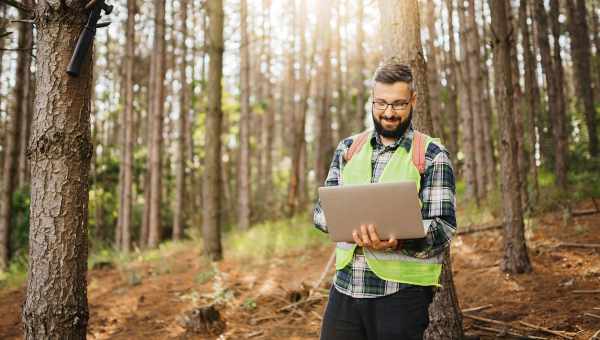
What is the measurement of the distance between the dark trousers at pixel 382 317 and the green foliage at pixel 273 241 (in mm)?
6826

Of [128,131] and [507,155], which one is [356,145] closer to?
[507,155]

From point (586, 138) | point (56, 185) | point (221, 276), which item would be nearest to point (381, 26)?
point (56, 185)

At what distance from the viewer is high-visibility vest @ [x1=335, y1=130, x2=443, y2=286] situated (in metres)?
2.31

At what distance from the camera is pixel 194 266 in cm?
903

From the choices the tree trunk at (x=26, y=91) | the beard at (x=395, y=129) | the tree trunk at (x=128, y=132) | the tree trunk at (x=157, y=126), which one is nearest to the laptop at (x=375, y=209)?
the beard at (x=395, y=129)

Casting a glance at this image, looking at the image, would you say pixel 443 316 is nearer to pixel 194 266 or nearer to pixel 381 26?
pixel 381 26

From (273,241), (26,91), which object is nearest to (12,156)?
(26,91)

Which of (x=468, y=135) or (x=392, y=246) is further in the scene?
(x=468, y=135)

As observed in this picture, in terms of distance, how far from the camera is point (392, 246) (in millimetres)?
2227

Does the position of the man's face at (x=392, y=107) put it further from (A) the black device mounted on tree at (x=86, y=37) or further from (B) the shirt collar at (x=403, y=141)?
(A) the black device mounted on tree at (x=86, y=37)

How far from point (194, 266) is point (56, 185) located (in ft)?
20.5

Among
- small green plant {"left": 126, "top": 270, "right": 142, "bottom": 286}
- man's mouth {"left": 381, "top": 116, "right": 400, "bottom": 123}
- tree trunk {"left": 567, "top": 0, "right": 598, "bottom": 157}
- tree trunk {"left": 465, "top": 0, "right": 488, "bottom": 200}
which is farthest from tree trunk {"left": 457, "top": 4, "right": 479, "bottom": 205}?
man's mouth {"left": 381, "top": 116, "right": 400, "bottom": 123}

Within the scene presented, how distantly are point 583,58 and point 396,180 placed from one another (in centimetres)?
1101

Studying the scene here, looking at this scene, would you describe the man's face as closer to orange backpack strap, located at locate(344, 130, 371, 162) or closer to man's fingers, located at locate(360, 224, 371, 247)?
orange backpack strap, located at locate(344, 130, 371, 162)
